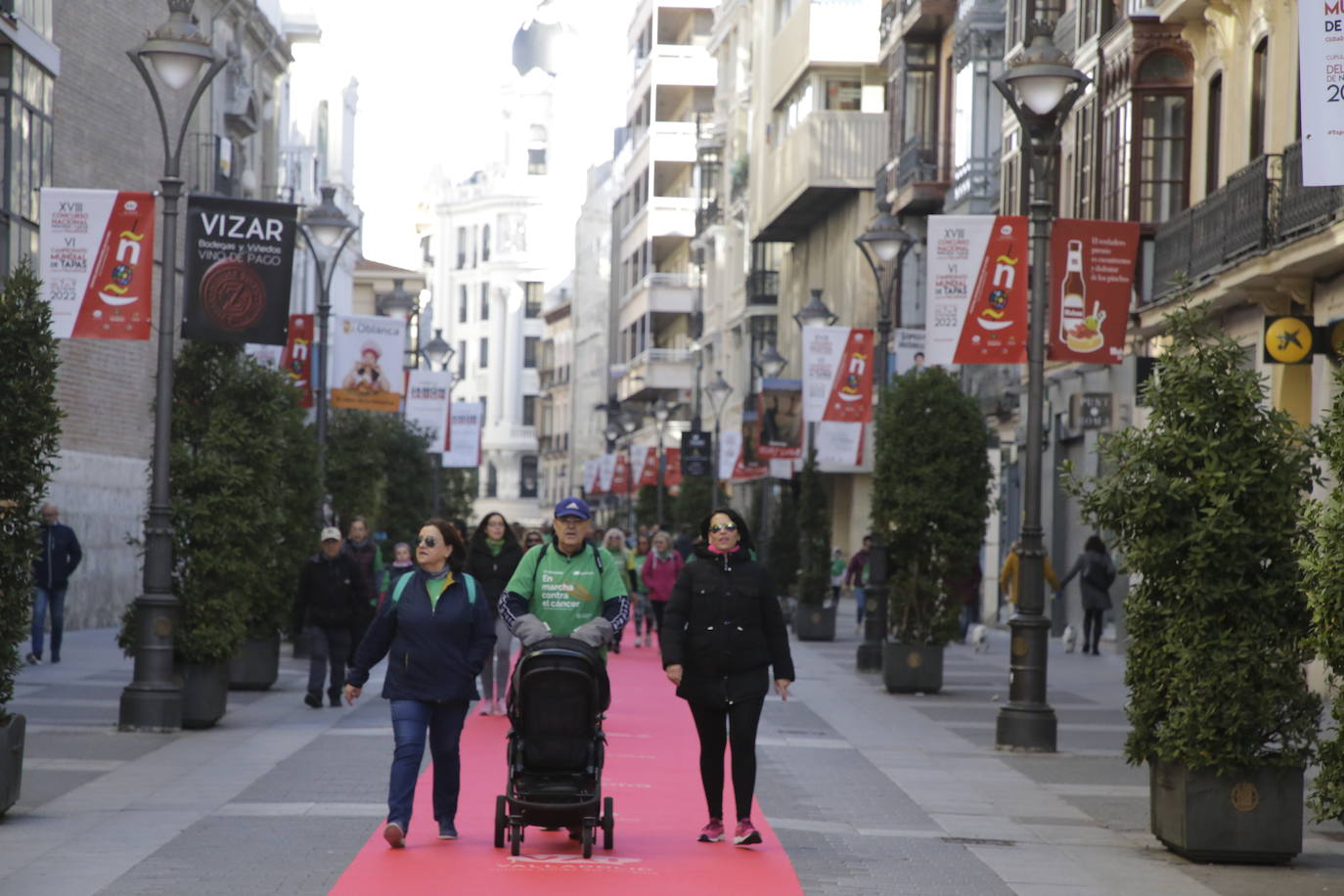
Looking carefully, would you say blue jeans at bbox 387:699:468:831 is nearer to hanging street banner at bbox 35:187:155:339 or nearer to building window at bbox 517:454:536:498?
hanging street banner at bbox 35:187:155:339

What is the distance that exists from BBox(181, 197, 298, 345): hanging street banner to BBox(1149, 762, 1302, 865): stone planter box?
1053 cm

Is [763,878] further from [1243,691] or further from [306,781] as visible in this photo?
[306,781]

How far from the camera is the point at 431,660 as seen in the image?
448 inches

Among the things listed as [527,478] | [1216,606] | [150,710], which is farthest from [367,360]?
[527,478]

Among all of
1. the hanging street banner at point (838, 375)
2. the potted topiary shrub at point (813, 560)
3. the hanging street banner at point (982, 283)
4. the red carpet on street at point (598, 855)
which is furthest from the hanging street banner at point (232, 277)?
the potted topiary shrub at point (813, 560)

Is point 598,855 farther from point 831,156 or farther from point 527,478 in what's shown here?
point 527,478

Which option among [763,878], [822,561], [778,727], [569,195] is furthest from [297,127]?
[569,195]

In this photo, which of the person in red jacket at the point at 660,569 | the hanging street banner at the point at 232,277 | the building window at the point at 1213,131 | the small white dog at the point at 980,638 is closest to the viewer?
the hanging street banner at the point at 232,277

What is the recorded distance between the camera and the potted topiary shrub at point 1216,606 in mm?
11555

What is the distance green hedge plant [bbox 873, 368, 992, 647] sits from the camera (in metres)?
24.9

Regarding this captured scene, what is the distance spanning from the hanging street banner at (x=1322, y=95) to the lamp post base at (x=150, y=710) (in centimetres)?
1018

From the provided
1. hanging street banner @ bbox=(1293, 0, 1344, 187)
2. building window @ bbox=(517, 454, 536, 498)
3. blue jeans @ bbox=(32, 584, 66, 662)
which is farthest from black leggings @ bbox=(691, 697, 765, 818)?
building window @ bbox=(517, 454, 536, 498)

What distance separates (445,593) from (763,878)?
227 cm

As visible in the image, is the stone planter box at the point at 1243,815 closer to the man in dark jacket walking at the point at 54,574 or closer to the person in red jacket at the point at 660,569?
the man in dark jacket walking at the point at 54,574
